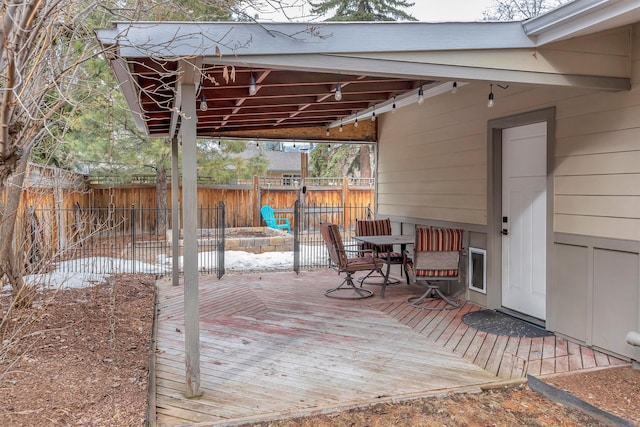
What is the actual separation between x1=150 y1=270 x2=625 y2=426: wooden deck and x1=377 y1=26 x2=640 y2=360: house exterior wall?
0.32 meters

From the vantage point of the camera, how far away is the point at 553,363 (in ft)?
11.0

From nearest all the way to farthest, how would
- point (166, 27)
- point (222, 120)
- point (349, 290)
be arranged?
point (166, 27) < point (349, 290) < point (222, 120)

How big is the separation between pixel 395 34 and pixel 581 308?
2.82 metres

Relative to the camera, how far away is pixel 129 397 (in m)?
2.75

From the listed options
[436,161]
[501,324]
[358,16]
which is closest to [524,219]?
[501,324]

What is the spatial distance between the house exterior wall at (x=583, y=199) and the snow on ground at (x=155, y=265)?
3964mm

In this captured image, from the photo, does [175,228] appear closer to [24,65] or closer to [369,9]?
[24,65]

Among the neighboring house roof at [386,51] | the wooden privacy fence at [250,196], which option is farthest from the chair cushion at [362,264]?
the wooden privacy fence at [250,196]

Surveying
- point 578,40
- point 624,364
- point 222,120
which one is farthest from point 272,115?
point 624,364

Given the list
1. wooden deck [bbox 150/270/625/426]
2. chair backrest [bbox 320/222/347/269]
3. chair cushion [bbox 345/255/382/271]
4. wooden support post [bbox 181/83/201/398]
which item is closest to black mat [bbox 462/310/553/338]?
wooden deck [bbox 150/270/625/426]

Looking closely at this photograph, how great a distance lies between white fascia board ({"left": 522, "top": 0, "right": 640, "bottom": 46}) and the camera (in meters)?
2.80

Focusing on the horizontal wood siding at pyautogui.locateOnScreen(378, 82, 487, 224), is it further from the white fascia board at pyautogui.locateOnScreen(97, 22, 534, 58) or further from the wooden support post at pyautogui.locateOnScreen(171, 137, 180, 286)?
the wooden support post at pyautogui.locateOnScreen(171, 137, 180, 286)

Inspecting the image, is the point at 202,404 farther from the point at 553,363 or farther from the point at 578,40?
the point at 578,40

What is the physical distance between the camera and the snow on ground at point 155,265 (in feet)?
20.4
